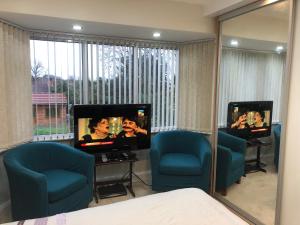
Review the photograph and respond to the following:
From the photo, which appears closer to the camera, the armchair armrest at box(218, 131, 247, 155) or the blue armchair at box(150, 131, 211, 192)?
the armchair armrest at box(218, 131, 247, 155)

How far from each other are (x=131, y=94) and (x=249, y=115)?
173 centimetres

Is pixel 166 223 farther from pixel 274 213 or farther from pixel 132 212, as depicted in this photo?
pixel 274 213

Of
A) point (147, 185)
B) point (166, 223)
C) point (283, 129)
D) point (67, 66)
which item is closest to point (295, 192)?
point (283, 129)

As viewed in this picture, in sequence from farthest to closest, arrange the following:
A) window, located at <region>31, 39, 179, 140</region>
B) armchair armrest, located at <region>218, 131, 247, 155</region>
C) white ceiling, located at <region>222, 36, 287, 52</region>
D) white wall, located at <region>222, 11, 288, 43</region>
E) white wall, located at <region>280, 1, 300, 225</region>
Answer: window, located at <region>31, 39, 179, 140</region> < armchair armrest, located at <region>218, 131, 247, 155</region> < white ceiling, located at <region>222, 36, 287, 52</region> < white wall, located at <region>222, 11, 288, 43</region> < white wall, located at <region>280, 1, 300, 225</region>

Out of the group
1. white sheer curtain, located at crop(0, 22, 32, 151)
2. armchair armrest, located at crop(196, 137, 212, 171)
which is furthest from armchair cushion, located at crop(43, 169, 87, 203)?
armchair armrest, located at crop(196, 137, 212, 171)

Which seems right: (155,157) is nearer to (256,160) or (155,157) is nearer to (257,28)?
(256,160)

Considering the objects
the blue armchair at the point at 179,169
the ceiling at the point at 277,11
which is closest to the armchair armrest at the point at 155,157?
the blue armchair at the point at 179,169

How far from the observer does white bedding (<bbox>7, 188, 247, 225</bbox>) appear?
63.2 inches

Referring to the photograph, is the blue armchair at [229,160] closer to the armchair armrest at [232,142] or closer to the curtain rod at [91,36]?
the armchair armrest at [232,142]

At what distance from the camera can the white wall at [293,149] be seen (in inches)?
88.8

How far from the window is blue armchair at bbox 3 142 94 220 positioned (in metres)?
0.48

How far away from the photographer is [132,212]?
1.72 meters

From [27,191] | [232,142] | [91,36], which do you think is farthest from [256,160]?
[91,36]

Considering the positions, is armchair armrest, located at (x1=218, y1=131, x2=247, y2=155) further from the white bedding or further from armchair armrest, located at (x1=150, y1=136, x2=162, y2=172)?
the white bedding
